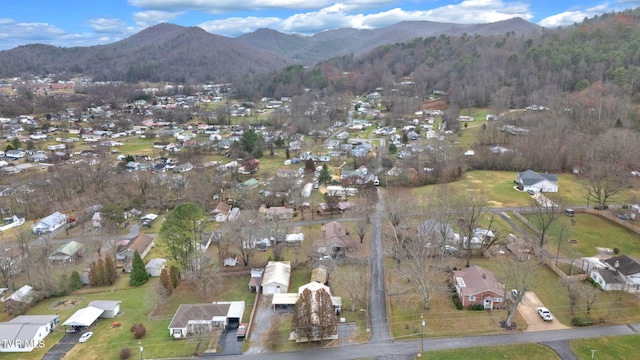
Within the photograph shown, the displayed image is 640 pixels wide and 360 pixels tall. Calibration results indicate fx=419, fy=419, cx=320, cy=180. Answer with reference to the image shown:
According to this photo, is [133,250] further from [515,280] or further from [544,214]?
[544,214]

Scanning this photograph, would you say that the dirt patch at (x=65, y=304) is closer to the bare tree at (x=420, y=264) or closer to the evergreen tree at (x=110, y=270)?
the evergreen tree at (x=110, y=270)

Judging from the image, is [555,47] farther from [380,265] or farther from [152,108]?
[152,108]

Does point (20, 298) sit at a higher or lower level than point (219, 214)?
lower

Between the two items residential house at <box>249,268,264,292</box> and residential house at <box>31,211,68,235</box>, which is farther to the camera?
residential house at <box>31,211,68,235</box>

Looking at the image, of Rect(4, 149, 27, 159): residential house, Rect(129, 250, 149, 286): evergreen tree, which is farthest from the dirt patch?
Rect(4, 149, 27, 159): residential house

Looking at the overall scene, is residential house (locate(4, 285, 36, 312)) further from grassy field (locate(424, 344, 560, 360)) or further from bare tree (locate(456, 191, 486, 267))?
bare tree (locate(456, 191, 486, 267))

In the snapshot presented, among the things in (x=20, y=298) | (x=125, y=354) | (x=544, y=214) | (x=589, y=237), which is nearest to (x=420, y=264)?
(x=125, y=354)

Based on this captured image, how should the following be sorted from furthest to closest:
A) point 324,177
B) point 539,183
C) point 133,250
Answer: point 324,177 → point 539,183 → point 133,250

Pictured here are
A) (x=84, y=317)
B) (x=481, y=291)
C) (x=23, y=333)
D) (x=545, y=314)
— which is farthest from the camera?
(x=84, y=317)
